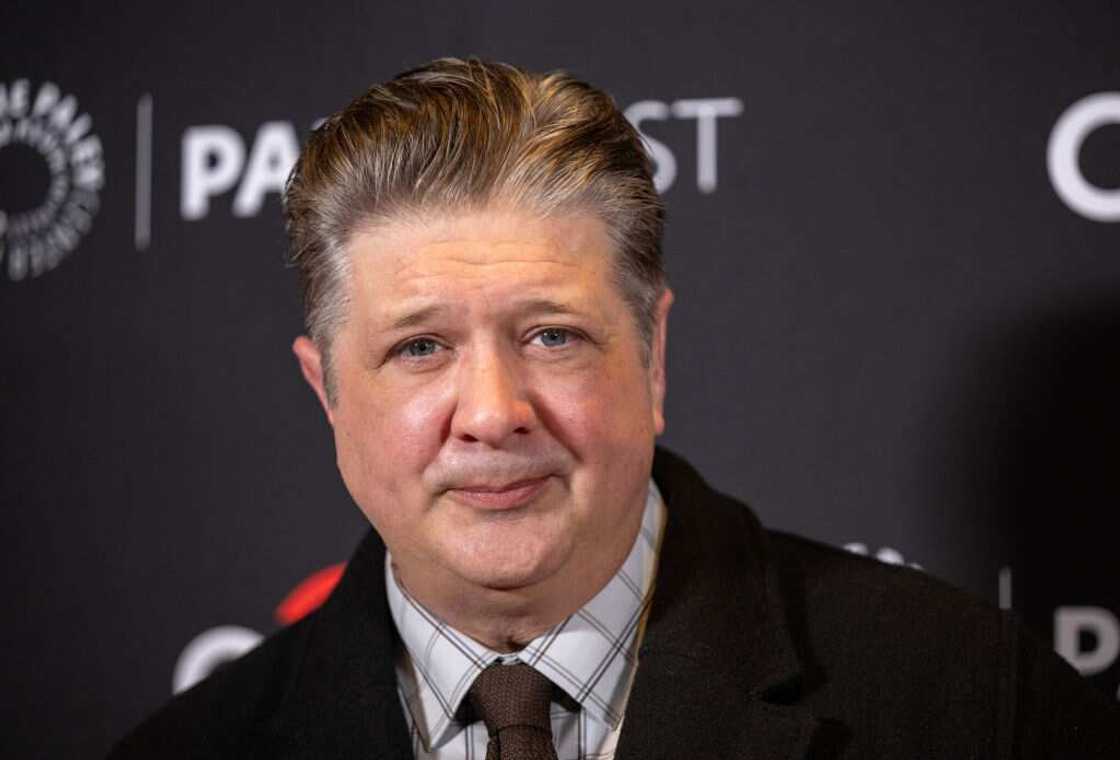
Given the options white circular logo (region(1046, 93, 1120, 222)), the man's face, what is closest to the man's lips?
the man's face

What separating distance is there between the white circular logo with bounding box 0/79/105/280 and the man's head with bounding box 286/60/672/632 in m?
0.84

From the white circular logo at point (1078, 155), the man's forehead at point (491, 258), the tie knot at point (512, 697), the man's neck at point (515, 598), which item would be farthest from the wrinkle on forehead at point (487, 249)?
the white circular logo at point (1078, 155)

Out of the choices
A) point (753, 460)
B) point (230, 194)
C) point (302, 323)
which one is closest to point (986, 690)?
point (753, 460)

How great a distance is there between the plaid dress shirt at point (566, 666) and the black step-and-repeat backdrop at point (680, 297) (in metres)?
0.46

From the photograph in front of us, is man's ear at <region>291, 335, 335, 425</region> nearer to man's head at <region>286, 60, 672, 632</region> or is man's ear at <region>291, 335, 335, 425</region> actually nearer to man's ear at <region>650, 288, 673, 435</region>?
man's head at <region>286, 60, 672, 632</region>

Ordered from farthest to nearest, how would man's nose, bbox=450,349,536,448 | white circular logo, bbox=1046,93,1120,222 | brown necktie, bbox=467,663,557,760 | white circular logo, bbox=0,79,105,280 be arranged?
white circular logo, bbox=0,79,105,280
white circular logo, bbox=1046,93,1120,222
brown necktie, bbox=467,663,557,760
man's nose, bbox=450,349,536,448

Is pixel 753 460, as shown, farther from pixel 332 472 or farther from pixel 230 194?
pixel 230 194

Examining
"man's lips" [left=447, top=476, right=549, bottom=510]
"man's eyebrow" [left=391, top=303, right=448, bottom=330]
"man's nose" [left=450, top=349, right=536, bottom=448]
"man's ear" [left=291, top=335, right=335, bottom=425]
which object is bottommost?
"man's lips" [left=447, top=476, right=549, bottom=510]

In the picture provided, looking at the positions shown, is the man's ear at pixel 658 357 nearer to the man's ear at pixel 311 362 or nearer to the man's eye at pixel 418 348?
the man's eye at pixel 418 348

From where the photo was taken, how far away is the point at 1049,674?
1695 millimetres

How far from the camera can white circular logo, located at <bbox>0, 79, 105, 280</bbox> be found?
2408 mm

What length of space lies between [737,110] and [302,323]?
2.44ft

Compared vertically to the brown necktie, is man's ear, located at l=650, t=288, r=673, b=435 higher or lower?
higher

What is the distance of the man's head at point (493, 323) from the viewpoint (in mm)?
1603
